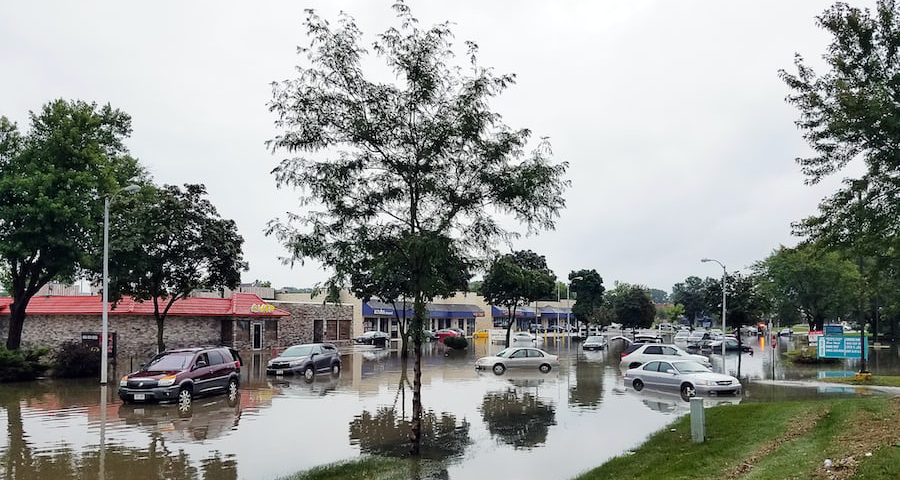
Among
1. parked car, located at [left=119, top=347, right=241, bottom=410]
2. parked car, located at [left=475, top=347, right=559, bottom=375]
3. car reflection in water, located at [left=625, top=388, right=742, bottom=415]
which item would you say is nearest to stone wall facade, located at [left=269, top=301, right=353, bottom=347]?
parked car, located at [left=475, top=347, right=559, bottom=375]

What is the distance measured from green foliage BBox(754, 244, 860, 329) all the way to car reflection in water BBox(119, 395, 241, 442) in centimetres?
6428

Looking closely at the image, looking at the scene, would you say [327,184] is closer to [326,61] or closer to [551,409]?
[326,61]

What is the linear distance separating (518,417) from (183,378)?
10040 millimetres

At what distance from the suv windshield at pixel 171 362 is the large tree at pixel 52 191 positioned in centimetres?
1134

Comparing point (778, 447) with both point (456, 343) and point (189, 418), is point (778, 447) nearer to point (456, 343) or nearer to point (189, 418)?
point (189, 418)

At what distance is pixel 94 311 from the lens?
39344 millimetres

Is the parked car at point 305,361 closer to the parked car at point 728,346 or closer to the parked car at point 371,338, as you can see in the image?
the parked car at point 371,338

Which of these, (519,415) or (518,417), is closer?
(518,417)

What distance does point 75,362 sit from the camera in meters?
29.5

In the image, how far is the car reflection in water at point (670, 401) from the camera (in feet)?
66.5

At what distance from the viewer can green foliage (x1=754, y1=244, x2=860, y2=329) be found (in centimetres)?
7331

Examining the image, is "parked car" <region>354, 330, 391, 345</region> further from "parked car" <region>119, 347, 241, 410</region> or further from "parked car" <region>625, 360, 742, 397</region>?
"parked car" <region>119, 347, 241, 410</region>

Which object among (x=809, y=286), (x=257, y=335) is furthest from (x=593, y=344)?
(x=809, y=286)

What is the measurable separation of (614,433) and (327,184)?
892 cm
